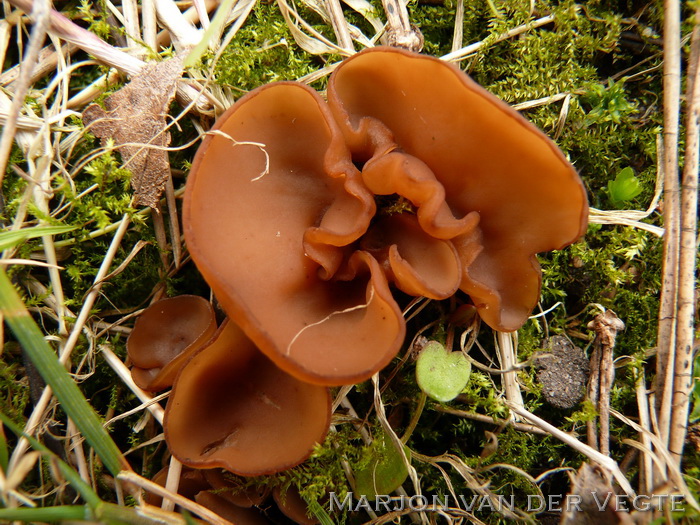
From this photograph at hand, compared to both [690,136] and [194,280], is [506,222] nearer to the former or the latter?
[690,136]

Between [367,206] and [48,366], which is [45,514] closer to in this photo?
[48,366]

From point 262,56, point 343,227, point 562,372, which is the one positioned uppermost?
point 262,56

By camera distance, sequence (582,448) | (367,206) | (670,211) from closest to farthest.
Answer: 1. (367,206)
2. (582,448)
3. (670,211)

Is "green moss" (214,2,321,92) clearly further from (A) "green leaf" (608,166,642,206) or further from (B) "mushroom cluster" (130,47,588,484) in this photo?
(A) "green leaf" (608,166,642,206)

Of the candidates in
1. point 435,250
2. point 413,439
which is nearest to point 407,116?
point 435,250

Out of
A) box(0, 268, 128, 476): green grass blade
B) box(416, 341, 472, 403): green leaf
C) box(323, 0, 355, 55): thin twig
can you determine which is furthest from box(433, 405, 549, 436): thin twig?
box(323, 0, 355, 55): thin twig

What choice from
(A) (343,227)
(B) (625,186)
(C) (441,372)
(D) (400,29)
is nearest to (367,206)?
(A) (343,227)
